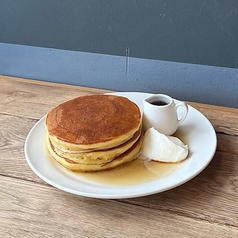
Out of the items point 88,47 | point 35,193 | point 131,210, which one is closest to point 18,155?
point 35,193

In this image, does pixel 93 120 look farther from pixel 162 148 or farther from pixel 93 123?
pixel 162 148

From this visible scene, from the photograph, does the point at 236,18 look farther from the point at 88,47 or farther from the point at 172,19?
the point at 88,47

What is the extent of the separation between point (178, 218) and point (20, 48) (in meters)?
0.83

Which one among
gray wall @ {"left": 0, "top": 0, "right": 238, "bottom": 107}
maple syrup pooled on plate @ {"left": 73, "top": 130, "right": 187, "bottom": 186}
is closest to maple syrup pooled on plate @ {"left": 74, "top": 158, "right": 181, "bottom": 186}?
maple syrup pooled on plate @ {"left": 73, "top": 130, "right": 187, "bottom": 186}

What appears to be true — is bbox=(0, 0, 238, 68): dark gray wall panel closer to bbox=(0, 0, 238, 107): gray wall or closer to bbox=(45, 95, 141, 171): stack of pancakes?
bbox=(0, 0, 238, 107): gray wall

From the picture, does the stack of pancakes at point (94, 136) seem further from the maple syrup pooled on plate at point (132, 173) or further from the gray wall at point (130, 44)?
the gray wall at point (130, 44)

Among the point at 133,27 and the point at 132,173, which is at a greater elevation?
the point at 133,27

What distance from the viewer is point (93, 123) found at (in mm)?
847

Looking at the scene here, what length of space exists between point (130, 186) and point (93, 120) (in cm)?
16

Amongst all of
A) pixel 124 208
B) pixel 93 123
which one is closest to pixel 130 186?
pixel 124 208

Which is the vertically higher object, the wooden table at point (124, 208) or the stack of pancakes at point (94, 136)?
the stack of pancakes at point (94, 136)

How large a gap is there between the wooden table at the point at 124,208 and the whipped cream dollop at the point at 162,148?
60 millimetres

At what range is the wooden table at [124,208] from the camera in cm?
71

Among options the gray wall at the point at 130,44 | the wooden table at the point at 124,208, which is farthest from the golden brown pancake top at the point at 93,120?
the gray wall at the point at 130,44
